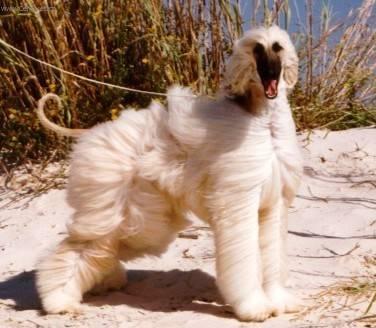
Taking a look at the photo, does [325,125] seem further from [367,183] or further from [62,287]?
[62,287]

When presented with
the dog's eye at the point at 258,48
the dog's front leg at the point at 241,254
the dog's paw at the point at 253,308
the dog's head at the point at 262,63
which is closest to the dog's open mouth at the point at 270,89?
the dog's head at the point at 262,63

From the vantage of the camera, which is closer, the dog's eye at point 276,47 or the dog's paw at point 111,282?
the dog's eye at point 276,47

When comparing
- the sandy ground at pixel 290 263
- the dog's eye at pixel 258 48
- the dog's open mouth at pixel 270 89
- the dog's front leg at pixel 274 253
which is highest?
the dog's eye at pixel 258 48

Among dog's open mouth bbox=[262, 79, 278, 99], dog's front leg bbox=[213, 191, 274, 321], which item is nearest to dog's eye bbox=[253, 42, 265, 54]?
dog's open mouth bbox=[262, 79, 278, 99]

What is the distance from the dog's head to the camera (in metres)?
3.41

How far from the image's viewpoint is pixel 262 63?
340cm

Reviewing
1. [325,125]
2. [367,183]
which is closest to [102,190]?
[367,183]

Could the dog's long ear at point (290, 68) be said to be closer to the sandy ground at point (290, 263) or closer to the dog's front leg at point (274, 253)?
the dog's front leg at point (274, 253)

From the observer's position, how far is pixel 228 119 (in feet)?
11.8

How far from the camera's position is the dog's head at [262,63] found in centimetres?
341

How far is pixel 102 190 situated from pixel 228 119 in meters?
0.70

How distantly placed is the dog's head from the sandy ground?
1036 mm

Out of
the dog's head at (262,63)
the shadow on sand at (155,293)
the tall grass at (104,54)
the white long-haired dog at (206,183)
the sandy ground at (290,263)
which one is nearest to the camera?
the dog's head at (262,63)

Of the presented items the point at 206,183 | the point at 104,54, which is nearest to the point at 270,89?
the point at 206,183
